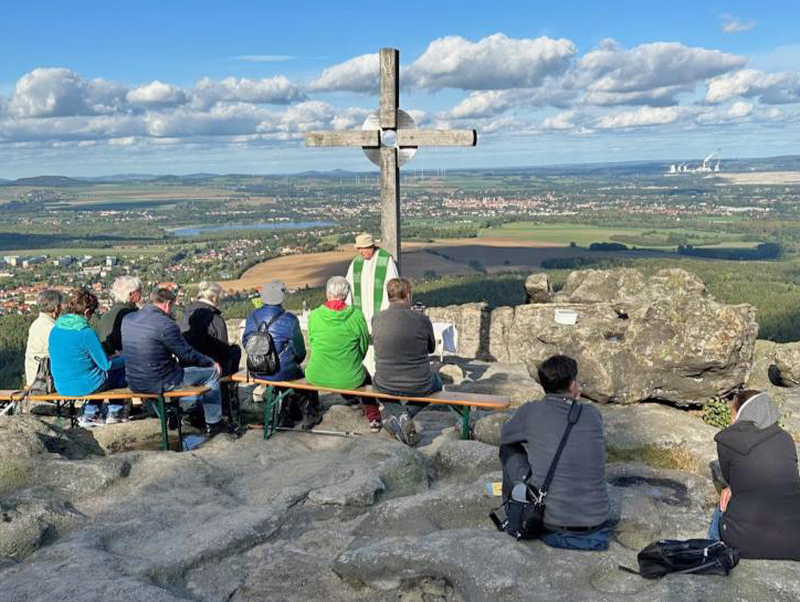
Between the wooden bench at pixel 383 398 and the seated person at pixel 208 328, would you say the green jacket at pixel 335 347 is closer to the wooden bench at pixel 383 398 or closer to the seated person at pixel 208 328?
the wooden bench at pixel 383 398

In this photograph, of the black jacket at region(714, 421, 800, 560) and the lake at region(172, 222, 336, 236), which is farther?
the lake at region(172, 222, 336, 236)

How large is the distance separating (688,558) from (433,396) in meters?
3.50

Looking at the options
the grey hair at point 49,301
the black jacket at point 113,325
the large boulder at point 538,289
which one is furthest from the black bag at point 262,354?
the large boulder at point 538,289

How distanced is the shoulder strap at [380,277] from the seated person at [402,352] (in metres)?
1.64

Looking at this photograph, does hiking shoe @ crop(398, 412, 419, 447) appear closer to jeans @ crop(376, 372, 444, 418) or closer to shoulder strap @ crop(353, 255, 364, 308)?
jeans @ crop(376, 372, 444, 418)

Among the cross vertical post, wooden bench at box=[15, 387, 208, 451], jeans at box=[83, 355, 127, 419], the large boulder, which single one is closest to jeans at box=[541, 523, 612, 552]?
wooden bench at box=[15, 387, 208, 451]

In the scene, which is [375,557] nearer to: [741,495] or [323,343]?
[741,495]

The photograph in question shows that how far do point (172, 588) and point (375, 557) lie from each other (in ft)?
4.15

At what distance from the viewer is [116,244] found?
9438 cm

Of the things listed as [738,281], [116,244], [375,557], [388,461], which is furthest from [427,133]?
[116,244]

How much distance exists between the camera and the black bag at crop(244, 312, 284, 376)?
7.09 meters

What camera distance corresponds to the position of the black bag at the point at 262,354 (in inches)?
279

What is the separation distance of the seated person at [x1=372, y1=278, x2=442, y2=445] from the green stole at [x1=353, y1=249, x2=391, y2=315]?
1.64 m

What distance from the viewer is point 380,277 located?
8.76 metres
